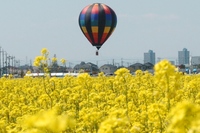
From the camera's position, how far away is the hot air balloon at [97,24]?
28.4 metres

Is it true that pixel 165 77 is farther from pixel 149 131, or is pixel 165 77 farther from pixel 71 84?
pixel 71 84

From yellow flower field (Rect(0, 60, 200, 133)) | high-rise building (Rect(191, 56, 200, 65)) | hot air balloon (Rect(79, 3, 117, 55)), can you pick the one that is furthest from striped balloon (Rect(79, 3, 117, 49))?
high-rise building (Rect(191, 56, 200, 65))

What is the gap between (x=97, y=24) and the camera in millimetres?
28266

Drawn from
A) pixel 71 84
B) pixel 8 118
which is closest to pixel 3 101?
pixel 8 118

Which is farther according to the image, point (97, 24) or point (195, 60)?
point (195, 60)

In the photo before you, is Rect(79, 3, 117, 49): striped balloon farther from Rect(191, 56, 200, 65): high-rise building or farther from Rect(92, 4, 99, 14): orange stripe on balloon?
Rect(191, 56, 200, 65): high-rise building

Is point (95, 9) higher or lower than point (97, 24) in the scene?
higher

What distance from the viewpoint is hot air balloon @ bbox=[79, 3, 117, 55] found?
28.4 m

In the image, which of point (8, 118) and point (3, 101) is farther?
point (3, 101)

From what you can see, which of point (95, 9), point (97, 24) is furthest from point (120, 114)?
point (95, 9)

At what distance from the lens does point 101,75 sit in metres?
18.6

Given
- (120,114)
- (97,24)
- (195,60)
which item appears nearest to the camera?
(120,114)

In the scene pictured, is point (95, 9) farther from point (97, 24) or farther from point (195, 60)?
point (195, 60)

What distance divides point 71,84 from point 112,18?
13.8m
